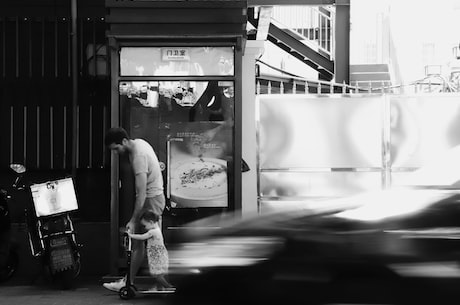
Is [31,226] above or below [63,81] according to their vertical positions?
below

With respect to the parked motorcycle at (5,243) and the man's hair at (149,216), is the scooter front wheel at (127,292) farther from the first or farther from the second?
the parked motorcycle at (5,243)

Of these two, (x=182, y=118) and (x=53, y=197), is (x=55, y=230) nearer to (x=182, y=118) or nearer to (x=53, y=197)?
(x=53, y=197)

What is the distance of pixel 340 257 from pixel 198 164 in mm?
6359

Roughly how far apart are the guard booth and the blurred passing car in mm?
5886

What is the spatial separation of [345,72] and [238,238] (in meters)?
16.4

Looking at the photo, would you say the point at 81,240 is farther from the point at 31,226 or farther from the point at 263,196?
the point at 263,196

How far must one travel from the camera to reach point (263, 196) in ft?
36.2

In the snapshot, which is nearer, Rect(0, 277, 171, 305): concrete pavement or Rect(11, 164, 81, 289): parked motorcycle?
Rect(0, 277, 171, 305): concrete pavement

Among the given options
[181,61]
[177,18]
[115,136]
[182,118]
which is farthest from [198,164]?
[177,18]

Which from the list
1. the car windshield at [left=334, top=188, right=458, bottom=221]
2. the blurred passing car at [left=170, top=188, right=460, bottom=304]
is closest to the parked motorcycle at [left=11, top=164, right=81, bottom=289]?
the blurred passing car at [left=170, top=188, right=460, bottom=304]

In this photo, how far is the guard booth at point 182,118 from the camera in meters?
10.0

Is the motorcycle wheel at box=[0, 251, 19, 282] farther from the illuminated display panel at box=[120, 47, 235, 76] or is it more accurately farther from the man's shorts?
the illuminated display panel at box=[120, 47, 235, 76]

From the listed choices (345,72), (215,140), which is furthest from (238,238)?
(345,72)

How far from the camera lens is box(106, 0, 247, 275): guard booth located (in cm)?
1000
